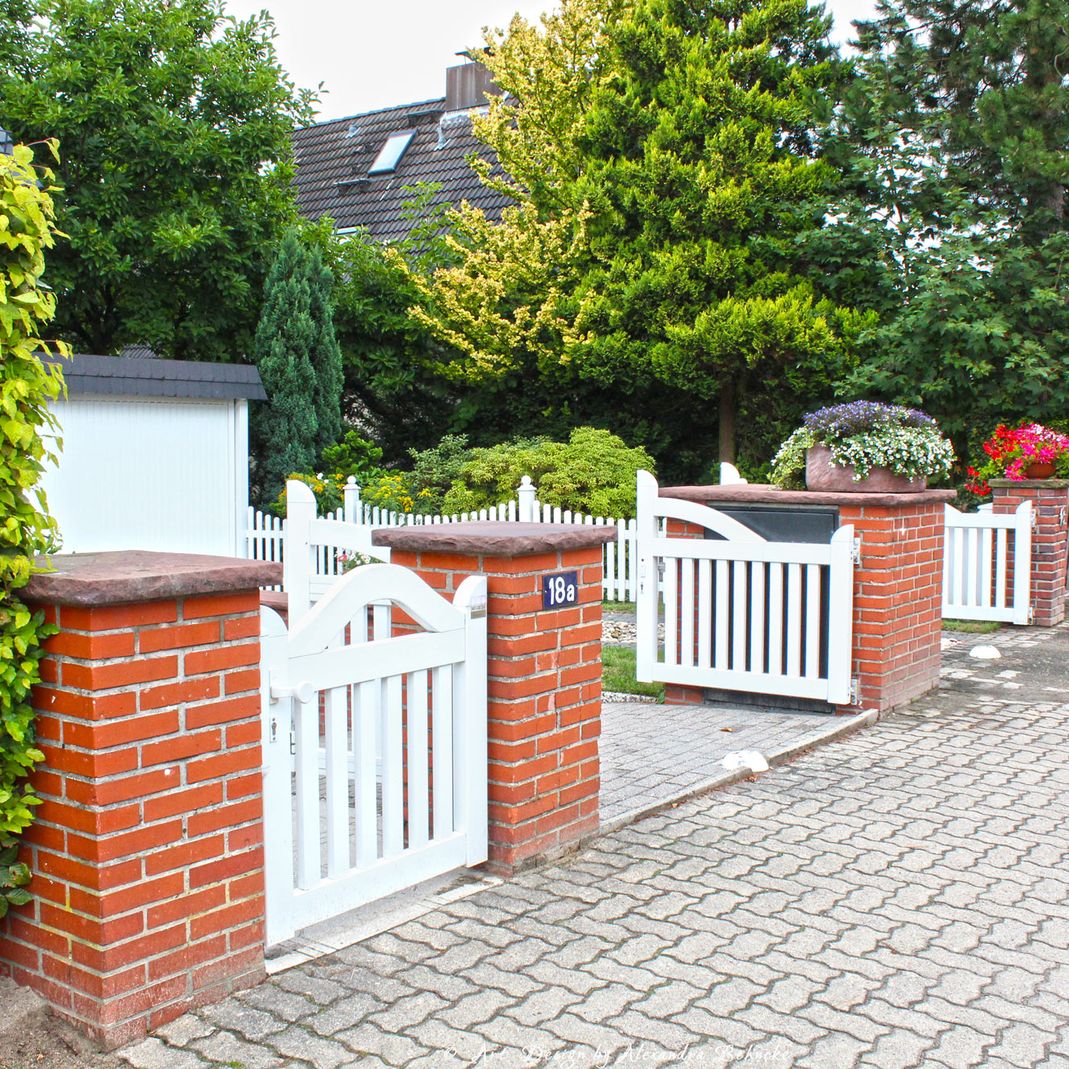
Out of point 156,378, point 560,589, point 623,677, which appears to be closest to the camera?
point 560,589

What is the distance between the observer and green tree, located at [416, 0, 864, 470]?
53.5 feet

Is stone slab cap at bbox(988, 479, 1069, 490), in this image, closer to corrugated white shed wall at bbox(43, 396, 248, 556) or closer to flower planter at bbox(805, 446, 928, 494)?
flower planter at bbox(805, 446, 928, 494)

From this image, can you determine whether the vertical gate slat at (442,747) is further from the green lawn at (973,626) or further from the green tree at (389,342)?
the green tree at (389,342)

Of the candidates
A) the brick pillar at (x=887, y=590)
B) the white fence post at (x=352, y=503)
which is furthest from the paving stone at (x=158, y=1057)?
the white fence post at (x=352, y=503)

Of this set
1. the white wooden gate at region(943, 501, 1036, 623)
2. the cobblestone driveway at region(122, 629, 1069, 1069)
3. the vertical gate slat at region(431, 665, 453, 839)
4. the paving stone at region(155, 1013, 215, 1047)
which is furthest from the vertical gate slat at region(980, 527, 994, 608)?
the paving stone at region(155, 1013, 215, 1047)

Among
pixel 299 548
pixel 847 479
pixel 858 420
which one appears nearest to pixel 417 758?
pixel 299 548

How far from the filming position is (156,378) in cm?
1312

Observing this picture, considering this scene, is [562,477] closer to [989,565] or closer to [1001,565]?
[989,565]

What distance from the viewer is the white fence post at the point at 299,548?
6.50 m

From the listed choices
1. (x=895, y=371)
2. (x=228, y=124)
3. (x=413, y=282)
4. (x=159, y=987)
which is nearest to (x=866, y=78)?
(x=895, y=371)

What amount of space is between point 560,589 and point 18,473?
2.04m

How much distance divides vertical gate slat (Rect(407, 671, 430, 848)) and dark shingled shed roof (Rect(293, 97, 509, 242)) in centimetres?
1714

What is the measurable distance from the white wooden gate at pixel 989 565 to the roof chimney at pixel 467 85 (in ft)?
49.0

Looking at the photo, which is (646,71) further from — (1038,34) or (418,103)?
(418,103)
